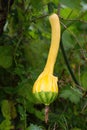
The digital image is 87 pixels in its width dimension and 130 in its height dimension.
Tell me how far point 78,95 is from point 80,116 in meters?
0.19

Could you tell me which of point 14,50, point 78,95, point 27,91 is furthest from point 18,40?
point 78,95

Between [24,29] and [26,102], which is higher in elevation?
[24,29]

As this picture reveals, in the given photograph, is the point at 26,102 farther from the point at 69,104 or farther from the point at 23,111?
the point at 69,104

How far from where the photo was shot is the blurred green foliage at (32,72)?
51.3 inches

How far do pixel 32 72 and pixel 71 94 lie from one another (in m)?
0.15

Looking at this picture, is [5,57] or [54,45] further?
[5,57]

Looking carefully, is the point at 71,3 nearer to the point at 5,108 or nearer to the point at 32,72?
the point at 32,72

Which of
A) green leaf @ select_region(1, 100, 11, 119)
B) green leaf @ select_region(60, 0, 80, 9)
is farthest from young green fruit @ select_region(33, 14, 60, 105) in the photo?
green leaf @ select_region(1, 100, 11, 119)

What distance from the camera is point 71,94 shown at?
1.29 metres

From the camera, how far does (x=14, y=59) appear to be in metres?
1.39

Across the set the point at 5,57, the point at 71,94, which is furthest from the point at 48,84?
the point at 5,57

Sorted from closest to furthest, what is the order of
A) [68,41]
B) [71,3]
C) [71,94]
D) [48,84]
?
[48,84] → [71,3] → [71,94] → [68,41]

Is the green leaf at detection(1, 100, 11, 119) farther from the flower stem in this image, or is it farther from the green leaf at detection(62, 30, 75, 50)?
the flower stem

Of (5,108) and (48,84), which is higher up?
(48,84)
